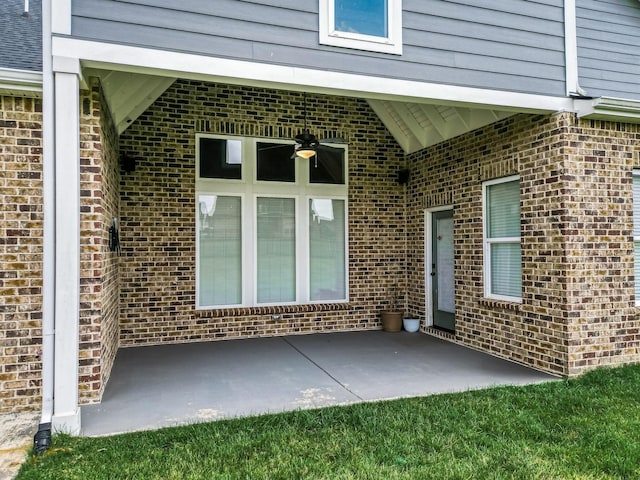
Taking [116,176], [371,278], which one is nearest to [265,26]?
[116,176]

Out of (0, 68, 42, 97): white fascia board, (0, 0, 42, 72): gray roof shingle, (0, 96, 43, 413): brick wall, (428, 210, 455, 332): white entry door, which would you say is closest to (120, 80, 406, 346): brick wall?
(428, 210, 455, 332): white entry door

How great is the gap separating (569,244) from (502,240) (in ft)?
3.28

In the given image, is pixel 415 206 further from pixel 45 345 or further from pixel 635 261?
pixel 45 345

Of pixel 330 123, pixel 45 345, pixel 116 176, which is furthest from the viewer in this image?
pixel 330 123

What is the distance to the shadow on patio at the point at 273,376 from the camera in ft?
13.4

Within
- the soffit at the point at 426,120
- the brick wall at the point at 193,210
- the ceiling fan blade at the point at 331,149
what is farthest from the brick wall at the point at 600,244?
the ceiling fan blade at the point at 331,149

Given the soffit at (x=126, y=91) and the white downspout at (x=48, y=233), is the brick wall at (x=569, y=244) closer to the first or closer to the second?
the soffit at (x=126, y=91)

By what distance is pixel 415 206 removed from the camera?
25.9 feet

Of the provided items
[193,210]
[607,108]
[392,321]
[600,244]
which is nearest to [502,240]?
[600,244]

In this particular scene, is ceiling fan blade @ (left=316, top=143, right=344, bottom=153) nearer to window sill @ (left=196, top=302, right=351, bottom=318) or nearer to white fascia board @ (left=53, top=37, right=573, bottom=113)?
window sill @ (left=196, top=302, right=351, bottom=318)

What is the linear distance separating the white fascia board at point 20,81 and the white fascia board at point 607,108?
5.47 metres

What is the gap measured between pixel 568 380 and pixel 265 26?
4.68 m

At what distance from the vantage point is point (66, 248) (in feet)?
11.7

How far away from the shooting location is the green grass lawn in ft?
9.55
